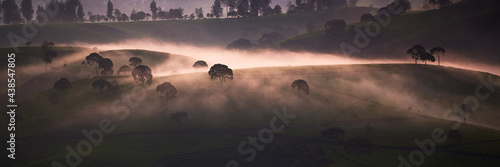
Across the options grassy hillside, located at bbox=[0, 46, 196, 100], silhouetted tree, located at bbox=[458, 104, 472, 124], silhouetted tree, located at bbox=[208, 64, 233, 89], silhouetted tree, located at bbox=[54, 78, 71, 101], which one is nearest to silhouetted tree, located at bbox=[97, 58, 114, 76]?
grassy hillside, located at bbox=[0, 46, 196, 100]

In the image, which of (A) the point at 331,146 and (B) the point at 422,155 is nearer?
(B) the point at 422,155

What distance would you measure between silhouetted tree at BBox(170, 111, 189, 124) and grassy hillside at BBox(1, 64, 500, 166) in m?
1.29

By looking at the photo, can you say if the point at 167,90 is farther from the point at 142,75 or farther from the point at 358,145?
the point at 358,145

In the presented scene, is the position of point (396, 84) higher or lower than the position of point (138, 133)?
higher

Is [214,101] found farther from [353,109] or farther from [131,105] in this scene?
[353,109]

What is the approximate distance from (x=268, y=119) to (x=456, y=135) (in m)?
48.3

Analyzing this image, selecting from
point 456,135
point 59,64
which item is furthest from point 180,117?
point 59,64

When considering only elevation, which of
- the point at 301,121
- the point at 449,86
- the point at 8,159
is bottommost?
the point at 8,159

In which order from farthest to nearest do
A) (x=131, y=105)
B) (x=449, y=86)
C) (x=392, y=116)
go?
(x=449, y=86) → (x=131, y=105) → (x=392, y=116)

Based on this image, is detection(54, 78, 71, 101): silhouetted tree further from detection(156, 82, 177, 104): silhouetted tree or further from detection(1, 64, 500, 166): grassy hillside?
detection(156, 82, 177, 104): silhouetted tree

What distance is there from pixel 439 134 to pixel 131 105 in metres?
88.0

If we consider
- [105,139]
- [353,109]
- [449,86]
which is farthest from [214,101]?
[449,86]

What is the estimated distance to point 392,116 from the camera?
105625 mm

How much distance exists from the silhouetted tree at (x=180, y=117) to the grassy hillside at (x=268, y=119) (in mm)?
1294
